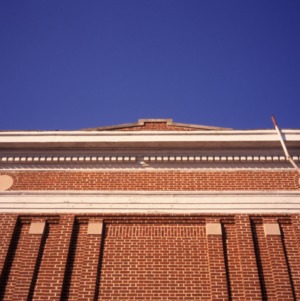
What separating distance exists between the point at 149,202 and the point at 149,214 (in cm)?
32

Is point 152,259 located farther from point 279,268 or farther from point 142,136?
point 142,136

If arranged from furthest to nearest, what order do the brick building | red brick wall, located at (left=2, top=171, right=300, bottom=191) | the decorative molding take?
1. the decorative molding
2. red brick wall, located at (left=2, top=171, right=300, bottom=191)
3. the brick building

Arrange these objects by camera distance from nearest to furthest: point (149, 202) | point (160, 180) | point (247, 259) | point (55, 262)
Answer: point (247, 259)
point (55, 262)
point (149, 202)
point (160, 180)

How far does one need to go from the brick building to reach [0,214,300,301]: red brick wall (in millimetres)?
23

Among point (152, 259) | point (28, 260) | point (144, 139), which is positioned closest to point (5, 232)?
point (28, 260)

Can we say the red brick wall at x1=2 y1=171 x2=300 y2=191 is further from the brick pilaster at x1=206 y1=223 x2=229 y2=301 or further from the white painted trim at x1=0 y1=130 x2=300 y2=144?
the brick pilaster at x1=206 y1=223 x2=229 y2=301

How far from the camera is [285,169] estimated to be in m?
10.1

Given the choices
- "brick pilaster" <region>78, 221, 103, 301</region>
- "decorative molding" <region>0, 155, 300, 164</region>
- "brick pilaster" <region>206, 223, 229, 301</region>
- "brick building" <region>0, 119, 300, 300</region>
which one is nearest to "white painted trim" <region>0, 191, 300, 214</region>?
"brick building" <region>0, 119, 300, 300</region>

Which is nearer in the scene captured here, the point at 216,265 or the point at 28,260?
the point at 216,265

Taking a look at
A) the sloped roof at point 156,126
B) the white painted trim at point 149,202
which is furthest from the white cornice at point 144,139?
the white painted trim at point 149,202

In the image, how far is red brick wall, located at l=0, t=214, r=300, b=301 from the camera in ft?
27.4

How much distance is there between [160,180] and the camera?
9.98 m

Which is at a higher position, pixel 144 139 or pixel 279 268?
pixel 144 139

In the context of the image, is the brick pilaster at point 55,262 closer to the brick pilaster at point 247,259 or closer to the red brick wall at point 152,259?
the red brick wall at point 152,259
